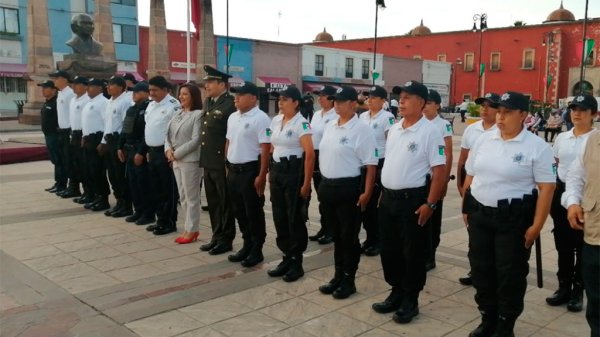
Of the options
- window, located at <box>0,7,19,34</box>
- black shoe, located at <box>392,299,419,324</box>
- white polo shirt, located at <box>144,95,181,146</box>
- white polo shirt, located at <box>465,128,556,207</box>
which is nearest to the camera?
white polo shirt, located at <box>465,128,556,207</box>

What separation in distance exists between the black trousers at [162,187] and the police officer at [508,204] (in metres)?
4.22

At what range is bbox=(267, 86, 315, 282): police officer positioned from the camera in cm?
489

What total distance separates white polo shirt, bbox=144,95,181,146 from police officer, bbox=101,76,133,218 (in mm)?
938

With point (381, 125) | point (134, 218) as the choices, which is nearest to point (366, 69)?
point (134, 218)

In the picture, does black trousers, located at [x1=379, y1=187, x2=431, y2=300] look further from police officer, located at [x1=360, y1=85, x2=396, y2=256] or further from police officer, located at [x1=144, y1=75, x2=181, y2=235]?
police officer, located at [x1=144, y1=75, x2=181, y2=235]

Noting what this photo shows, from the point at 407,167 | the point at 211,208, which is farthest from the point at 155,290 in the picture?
the point at 407,167

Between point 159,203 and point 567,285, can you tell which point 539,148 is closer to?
point 567,285

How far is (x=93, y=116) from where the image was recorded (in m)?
7.79

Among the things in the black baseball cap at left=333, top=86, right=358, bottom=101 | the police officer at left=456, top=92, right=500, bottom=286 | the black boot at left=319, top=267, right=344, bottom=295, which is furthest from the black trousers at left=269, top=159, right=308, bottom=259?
the police officer at left=456, top=92, right=500, bottom=286

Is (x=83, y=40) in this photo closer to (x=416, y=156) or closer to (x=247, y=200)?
(x=247, y=200)

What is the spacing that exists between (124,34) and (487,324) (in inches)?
1383

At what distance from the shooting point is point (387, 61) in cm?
4734

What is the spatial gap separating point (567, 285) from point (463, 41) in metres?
52.7

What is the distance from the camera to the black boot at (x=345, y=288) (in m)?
4.55
